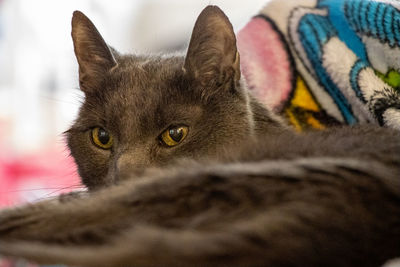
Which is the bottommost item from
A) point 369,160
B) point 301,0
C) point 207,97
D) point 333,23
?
point 369,160

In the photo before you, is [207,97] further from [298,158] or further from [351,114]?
[298,158]

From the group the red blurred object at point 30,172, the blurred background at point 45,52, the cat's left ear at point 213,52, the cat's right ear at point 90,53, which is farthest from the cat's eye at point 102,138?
the blurred background at point 45,52

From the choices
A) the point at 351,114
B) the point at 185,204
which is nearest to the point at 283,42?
the point at 351,114

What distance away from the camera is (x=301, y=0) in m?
1.51

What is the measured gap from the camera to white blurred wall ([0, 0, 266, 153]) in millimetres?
3328

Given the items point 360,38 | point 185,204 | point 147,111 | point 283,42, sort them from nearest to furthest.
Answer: point 185,204 < point 147,111 < point 360,38 < point 283,42

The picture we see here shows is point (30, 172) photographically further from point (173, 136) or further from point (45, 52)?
point (173, 136)

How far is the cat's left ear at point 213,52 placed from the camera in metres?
1.13

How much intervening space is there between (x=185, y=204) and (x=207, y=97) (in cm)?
68

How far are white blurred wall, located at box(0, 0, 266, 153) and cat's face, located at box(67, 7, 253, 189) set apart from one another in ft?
6.46

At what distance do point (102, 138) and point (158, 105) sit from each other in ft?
0.61

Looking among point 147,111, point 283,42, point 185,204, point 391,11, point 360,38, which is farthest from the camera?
point 283,42

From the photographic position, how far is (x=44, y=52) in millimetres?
3480

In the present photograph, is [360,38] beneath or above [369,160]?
above
